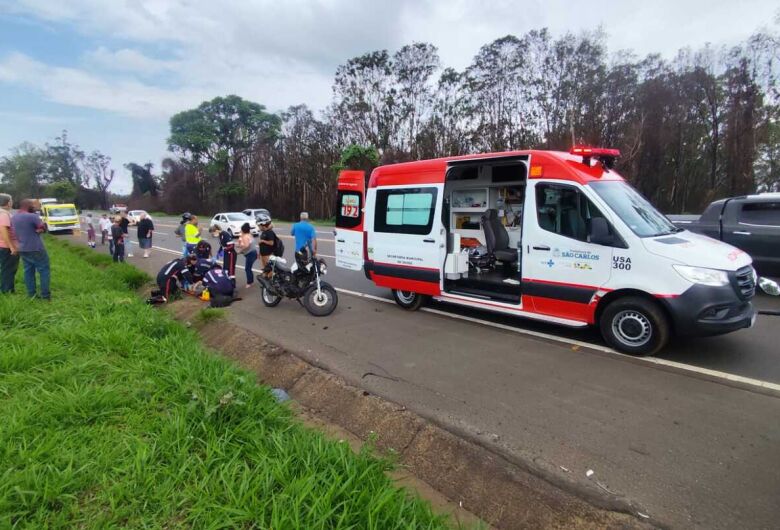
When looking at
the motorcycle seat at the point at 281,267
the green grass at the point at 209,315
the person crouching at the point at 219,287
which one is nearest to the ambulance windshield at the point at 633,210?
the motorcycle seat at the point at 281,267

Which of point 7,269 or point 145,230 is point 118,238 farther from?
point 7,269

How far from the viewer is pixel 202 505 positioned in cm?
234

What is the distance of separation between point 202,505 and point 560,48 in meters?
33.8

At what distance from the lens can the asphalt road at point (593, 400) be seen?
9.09ft

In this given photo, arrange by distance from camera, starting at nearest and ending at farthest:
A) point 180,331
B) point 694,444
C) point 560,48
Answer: point 694,444 < point 180,331 < point 560,48

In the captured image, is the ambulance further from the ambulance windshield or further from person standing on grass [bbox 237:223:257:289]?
person standing on grass [bbox 237:223:257:289]

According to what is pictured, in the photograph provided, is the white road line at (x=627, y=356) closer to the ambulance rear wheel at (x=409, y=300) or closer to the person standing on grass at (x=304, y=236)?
the ambulance rear wheel at (x=409, y=300)

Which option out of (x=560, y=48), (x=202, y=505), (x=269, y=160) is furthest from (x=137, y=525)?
(x=269, y=160)

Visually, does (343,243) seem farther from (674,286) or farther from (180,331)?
(674,286)

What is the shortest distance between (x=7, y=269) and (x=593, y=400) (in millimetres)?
8793

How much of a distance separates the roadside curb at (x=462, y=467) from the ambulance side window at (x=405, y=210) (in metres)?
3.13

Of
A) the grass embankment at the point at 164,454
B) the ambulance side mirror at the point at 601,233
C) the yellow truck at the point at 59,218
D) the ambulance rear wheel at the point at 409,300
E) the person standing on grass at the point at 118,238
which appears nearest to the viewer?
the grass embankment at the point at 164,454

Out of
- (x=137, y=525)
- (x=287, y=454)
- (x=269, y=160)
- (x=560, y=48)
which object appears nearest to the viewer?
(x=137, y=525)

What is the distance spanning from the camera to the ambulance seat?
23.2 feet
